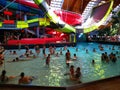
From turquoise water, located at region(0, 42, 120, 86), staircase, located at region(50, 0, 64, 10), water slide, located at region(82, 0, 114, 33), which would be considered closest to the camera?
turquoise water, located at region(0, 42, 120, 86)

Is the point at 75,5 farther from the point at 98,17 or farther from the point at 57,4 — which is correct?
the point at 98,17

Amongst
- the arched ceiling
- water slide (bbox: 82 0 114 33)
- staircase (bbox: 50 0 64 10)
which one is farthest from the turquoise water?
the arched ceiling

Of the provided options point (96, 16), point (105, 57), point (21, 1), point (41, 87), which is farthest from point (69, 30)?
point (41, 87)

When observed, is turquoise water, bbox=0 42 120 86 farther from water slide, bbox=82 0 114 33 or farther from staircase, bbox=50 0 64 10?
staircase, bbox=50 0 64 10

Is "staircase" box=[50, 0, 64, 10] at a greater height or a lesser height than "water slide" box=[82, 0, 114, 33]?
greater

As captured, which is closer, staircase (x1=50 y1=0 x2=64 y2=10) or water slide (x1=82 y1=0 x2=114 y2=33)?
water slide (x1=82 y1=0 x2=114 y2=33)

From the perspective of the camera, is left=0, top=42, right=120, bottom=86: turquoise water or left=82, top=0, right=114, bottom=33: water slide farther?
left=82, top=0, right=114, bottom=33: water slide

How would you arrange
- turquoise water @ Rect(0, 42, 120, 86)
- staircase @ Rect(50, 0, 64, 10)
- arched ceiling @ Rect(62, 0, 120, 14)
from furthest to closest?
arched ceiling @ Rect(62, 0, 120, 14)
staircase @ Rect(50, 0, 64, 10)
turquoise water @ Rect(0, 42, 120, 86)

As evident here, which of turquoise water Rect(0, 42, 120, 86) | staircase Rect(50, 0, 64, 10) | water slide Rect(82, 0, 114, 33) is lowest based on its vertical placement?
turquoise water Rect(0, 42, 120, 86)

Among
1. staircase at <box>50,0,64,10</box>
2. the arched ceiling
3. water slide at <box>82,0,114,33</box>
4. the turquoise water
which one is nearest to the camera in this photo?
the turquoise water

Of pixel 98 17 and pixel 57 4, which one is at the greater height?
pixel 57 4

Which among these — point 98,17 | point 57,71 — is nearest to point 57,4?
point 98,17

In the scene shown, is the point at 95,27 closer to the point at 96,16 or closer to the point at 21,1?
the point at 96,16

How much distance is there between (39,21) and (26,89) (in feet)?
41.2
